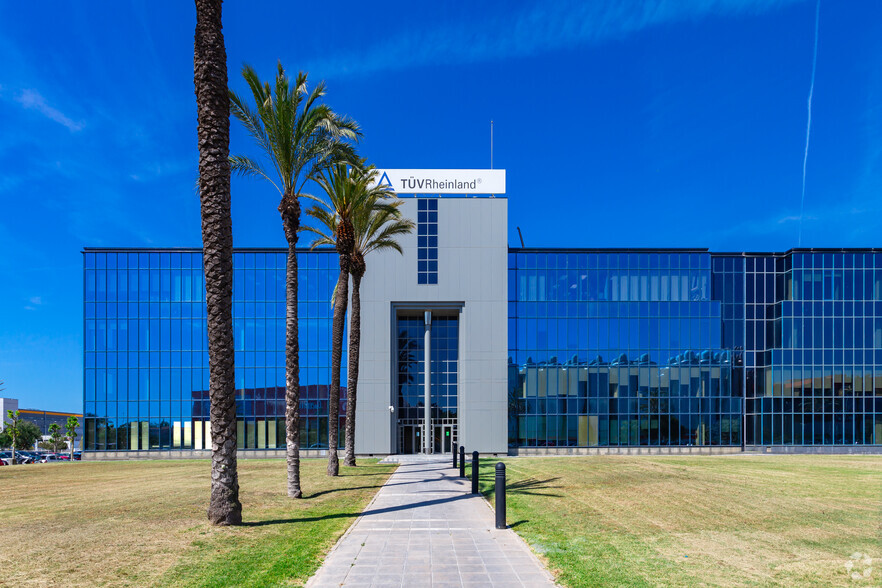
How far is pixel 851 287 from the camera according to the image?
49219 millimetres

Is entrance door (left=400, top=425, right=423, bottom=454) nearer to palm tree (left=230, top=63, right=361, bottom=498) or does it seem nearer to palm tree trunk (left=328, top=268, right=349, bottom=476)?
palm tree trunk (left=328, top=268, right=349, bottom=476)

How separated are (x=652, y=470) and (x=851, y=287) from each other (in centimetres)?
3343

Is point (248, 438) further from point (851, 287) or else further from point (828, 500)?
point (851, 287)

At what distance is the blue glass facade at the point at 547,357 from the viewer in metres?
46.4

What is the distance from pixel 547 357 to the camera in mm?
46969

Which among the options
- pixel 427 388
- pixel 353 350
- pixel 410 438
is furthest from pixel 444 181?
pixel 410 438

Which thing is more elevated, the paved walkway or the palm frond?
the palm frond

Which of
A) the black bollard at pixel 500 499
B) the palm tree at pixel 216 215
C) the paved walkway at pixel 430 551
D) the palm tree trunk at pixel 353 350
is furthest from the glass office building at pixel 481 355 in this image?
the black bollard at pixel 500 499

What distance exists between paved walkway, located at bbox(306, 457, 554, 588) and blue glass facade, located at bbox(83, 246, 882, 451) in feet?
99.6

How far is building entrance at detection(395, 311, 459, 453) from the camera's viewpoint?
46.2 m

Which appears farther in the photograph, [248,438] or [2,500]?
[248,438]

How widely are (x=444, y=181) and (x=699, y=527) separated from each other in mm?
36282

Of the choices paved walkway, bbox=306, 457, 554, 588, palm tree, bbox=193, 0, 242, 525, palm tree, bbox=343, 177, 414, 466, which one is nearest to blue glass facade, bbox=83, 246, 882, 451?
palm tree, bbox=343, 177, 414, 466

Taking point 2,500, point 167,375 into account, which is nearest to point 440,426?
point 167,375
